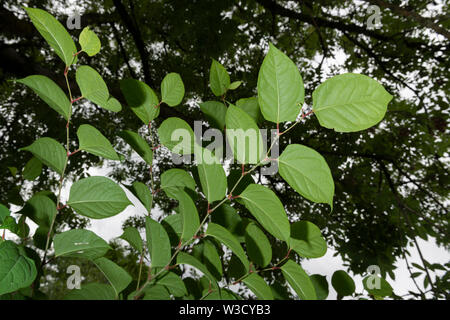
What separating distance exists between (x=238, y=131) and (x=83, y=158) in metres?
2.38

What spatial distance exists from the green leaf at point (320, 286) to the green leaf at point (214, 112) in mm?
429

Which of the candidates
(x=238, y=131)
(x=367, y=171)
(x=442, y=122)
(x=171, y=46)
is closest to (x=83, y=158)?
(x=171, y=46)

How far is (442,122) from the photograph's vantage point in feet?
8.15

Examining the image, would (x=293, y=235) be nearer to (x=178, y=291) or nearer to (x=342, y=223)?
(x=178, y=291)

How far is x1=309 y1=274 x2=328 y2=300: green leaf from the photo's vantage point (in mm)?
616

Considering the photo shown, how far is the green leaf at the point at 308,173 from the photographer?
1.17 feet

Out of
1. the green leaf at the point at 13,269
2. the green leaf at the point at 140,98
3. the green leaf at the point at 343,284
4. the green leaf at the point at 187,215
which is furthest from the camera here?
Answer: the green leaf at the point at 343,284

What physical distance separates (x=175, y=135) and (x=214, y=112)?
108mm

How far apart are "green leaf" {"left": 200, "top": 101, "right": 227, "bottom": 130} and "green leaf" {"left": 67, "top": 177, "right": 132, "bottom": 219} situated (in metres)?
0.25

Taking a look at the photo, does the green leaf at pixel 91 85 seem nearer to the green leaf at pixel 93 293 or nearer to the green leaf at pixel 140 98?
the green leaf at pixel 140 98

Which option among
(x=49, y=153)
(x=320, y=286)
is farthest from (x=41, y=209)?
(x=320, y=286)

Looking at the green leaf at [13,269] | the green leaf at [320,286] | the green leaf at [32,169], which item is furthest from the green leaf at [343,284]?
the green leaf at [32,169]
